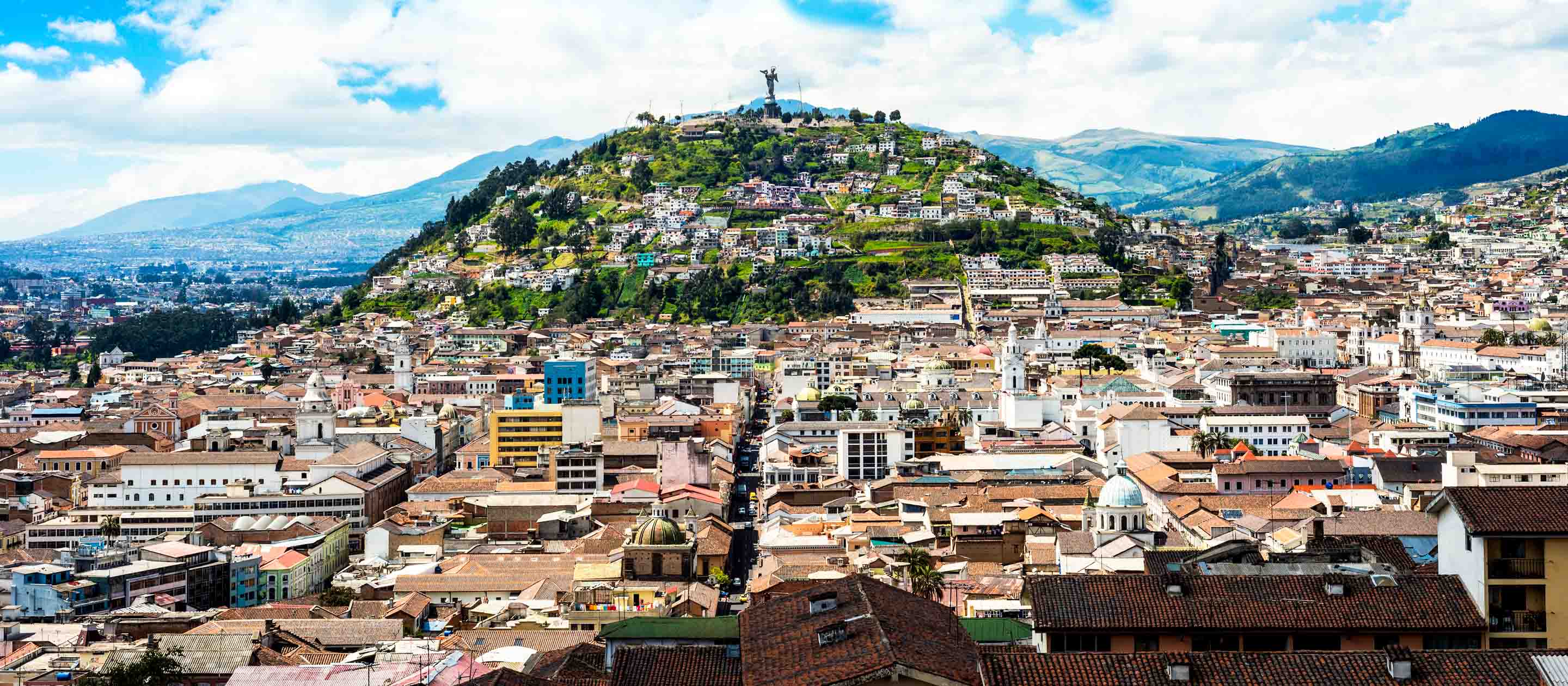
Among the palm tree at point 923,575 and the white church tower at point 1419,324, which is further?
the white church tower at point 1419,324

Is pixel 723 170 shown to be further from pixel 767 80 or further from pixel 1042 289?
pixel 1042 289

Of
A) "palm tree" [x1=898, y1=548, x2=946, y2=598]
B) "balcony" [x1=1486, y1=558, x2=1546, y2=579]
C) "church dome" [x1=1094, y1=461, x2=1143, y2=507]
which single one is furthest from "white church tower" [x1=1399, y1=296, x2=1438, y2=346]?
"balcony" [x1=1486, y1=558, x2=1546, y2=579]

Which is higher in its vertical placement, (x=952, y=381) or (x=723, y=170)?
(x=723, y=170)

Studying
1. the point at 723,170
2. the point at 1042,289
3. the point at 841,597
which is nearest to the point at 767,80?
the point at 723,170

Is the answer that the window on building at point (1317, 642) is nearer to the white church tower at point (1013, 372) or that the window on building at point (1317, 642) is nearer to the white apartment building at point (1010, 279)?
the white church tower at point (1013, 372)

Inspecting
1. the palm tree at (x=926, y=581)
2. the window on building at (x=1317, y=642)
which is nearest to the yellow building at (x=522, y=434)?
the palm tree at (x=926, y=581)

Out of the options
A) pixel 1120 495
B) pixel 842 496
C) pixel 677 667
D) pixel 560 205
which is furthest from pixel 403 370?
pixel 677 667
